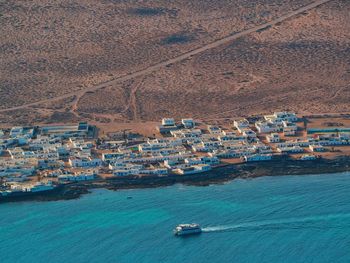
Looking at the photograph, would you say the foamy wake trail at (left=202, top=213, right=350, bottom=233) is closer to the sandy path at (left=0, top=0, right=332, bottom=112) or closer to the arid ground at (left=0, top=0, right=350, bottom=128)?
the arid ground at (left=0, top=0, right=350, bottom=128)

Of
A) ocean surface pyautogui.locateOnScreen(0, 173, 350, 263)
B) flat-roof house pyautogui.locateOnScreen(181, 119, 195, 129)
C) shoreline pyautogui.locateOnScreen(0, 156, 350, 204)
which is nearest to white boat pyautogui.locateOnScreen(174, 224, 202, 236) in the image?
ocean surface pyautogui.locateOnScreen(0, 173, 350, 263)

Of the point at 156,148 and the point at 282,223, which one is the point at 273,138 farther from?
the point at 282,223

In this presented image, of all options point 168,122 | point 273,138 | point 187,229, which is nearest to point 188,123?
point 168,122

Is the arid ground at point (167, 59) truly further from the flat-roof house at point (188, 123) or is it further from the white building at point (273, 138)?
the white building at point (273, 138)

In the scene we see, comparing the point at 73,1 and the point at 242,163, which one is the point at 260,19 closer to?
the point at 73,1

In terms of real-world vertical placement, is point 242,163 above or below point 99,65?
below

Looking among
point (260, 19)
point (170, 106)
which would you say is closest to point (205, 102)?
point (170, 106)

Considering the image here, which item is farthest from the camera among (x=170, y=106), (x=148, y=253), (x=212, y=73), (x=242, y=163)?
(x=212, y=73)
